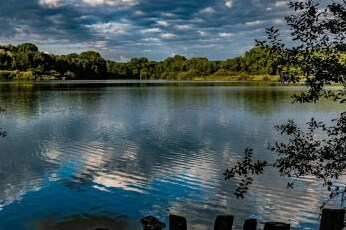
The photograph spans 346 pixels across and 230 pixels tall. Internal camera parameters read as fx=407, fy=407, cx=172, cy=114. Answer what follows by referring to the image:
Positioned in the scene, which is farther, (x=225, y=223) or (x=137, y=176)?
(x=137, y=176)

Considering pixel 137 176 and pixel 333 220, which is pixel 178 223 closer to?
pixel 333 220

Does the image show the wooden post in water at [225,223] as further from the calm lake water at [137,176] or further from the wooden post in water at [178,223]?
the calm lake water at [137,176]

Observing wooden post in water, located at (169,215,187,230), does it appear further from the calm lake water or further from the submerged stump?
the calm lake water

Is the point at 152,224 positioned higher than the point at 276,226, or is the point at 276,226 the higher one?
the point at 276,226

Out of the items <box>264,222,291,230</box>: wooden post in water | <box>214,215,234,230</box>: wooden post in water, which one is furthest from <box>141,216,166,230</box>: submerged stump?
<box>264,222,291,230</box>: wooden post in water

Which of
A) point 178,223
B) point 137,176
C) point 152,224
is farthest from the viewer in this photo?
point 137,176

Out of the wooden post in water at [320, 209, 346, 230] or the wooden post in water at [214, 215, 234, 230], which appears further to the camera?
the wooden post in water at [214, 215, 234, 230]

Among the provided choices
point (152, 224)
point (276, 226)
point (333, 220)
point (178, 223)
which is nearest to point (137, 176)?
point (178, 223)

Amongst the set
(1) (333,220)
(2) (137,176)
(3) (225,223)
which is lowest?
(2) (137,176)

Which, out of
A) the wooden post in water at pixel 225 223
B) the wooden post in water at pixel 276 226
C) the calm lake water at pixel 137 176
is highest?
the wooden post in water at pixel 276 226

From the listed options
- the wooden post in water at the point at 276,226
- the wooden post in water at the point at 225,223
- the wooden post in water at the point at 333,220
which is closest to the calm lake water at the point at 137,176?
the wooden post in water at the point at 225,223

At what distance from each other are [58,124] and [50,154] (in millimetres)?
19711

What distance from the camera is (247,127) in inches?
2023

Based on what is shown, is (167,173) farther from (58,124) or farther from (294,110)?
(294,110)
